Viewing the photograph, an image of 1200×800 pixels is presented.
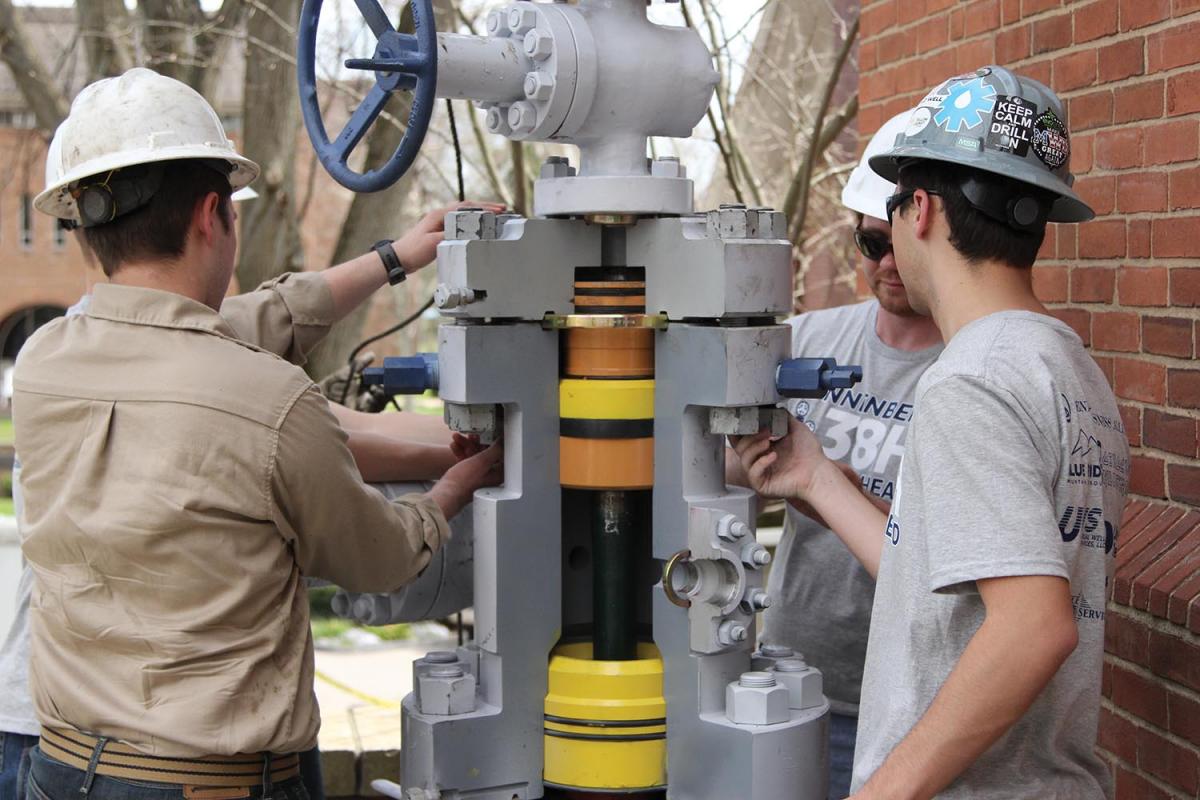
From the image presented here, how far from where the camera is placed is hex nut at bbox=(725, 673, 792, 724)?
2.21 metres

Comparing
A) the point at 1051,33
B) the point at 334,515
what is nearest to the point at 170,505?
the point at 334,515

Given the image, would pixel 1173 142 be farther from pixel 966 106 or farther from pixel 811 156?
pixel 811 156

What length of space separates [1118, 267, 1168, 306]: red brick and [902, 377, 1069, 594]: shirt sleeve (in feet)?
4.08

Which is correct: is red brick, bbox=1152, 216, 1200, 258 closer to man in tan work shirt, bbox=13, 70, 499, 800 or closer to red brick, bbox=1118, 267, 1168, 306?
red brick, bbox=1118, 267, 1168, 306

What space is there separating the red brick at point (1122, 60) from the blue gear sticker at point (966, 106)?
3.70 feet

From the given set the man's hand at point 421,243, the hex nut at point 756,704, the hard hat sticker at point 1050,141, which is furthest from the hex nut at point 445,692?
the hard hat sticker at point 1050,141

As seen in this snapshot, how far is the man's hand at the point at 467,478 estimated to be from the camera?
96.5 inches

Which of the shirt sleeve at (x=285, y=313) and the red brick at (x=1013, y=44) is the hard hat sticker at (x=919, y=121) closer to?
the shirt sleeve at (x=285, y=313)

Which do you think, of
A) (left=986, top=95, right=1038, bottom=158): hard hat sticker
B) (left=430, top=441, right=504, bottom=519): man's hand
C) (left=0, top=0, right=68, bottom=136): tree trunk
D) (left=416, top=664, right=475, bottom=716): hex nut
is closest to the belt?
(left=416, top=664, right=475, bottom=716): hex nut

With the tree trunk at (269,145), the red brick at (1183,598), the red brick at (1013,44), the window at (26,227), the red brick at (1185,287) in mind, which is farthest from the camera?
→ the window at (26,227)

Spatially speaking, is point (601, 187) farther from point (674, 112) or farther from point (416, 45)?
point (416, 45)

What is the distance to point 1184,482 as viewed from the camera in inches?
113

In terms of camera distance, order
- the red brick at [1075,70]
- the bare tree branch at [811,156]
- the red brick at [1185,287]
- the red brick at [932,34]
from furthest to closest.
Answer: the bare tree branch at [811,156] → the red brick at [932,34] → the red brick at [1075,70] → the red brick at [1185,287]

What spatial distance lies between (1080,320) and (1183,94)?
0.56 m
